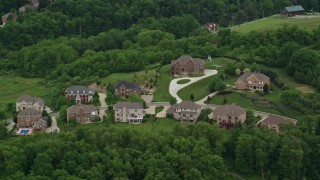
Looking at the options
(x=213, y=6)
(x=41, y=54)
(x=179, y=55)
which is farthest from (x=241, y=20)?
(x=41, y=54)

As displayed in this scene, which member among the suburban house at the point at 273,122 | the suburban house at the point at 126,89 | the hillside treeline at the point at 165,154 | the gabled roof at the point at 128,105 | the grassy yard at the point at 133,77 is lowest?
the hillside treeline at the point at 165,154

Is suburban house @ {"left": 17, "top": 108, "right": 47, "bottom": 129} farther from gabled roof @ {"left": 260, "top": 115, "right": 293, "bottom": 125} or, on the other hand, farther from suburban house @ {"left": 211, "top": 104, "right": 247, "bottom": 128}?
gabled roof @ {"left": 260, "top": 115, "right": 293, "bottom": 125}

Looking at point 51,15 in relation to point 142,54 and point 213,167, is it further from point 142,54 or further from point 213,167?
point 213,167

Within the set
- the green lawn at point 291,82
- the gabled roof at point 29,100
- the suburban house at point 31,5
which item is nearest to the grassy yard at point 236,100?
the green lawn at point 291,82

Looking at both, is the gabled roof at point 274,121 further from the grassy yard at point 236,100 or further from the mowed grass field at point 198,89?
the mowed grass field at point 198,89

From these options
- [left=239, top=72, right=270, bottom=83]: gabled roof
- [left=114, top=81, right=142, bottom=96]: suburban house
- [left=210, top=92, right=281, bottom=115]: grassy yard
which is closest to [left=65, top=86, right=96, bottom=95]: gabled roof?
[left=114, top=81, right=142, bottom=96]: suburban house
